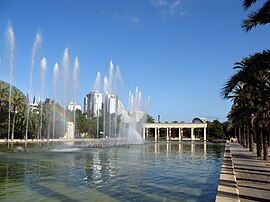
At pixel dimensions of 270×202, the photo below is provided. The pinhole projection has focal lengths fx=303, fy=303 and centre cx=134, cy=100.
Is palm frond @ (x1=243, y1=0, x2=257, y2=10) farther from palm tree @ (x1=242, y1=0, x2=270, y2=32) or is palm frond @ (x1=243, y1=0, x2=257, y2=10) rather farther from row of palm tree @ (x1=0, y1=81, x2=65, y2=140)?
row of palm tree @ (x1=0, y1=81, x2=65, y2=140)

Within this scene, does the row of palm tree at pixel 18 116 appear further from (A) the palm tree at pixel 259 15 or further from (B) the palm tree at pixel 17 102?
(A) the palm tree at pixel 259 15

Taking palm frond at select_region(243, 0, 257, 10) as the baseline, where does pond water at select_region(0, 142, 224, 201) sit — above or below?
below

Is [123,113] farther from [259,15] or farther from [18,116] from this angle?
[259,15]

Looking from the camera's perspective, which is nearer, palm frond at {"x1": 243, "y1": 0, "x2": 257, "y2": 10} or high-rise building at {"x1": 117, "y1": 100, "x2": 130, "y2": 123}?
palm frond at {"x1": 243, "y1": 0, "x2": 257, "y2": 10}

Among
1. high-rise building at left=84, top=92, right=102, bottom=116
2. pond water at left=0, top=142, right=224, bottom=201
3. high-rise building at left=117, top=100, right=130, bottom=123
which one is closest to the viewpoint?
pond water at left=0, top=142, right=224, bottom=201

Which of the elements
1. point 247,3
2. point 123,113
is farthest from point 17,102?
point 247,3

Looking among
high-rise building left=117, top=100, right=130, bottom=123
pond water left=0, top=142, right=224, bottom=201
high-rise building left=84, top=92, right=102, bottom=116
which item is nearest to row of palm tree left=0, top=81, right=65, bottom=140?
high-rise building left=117, top=100, right=130, bottom=123

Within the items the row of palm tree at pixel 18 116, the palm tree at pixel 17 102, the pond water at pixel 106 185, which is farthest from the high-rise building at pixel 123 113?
the pond water at pixel 106 185

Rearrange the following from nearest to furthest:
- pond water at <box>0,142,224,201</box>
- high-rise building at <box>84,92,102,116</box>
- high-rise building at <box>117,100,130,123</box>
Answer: pond water at <box>0,142,224,201</box> < high-rise building at <box>117,100,130,123</box> < high-rise building at <box>84,92,102,116</box>

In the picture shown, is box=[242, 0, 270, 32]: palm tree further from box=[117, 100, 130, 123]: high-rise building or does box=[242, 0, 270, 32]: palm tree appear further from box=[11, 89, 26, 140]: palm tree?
box=[11, 89, 26, 140]: palm tree

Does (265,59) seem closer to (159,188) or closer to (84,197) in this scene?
(159,188)

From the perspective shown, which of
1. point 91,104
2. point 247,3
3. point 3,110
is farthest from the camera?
point 91,104

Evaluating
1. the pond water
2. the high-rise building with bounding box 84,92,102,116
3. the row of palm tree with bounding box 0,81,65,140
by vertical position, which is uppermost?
the high-rise building with bounding box 84,92,102,116

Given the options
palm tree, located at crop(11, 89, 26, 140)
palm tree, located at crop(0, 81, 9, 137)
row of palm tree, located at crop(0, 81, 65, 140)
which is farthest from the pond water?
palm tree, located at crop(0, 81, 9, 137)
